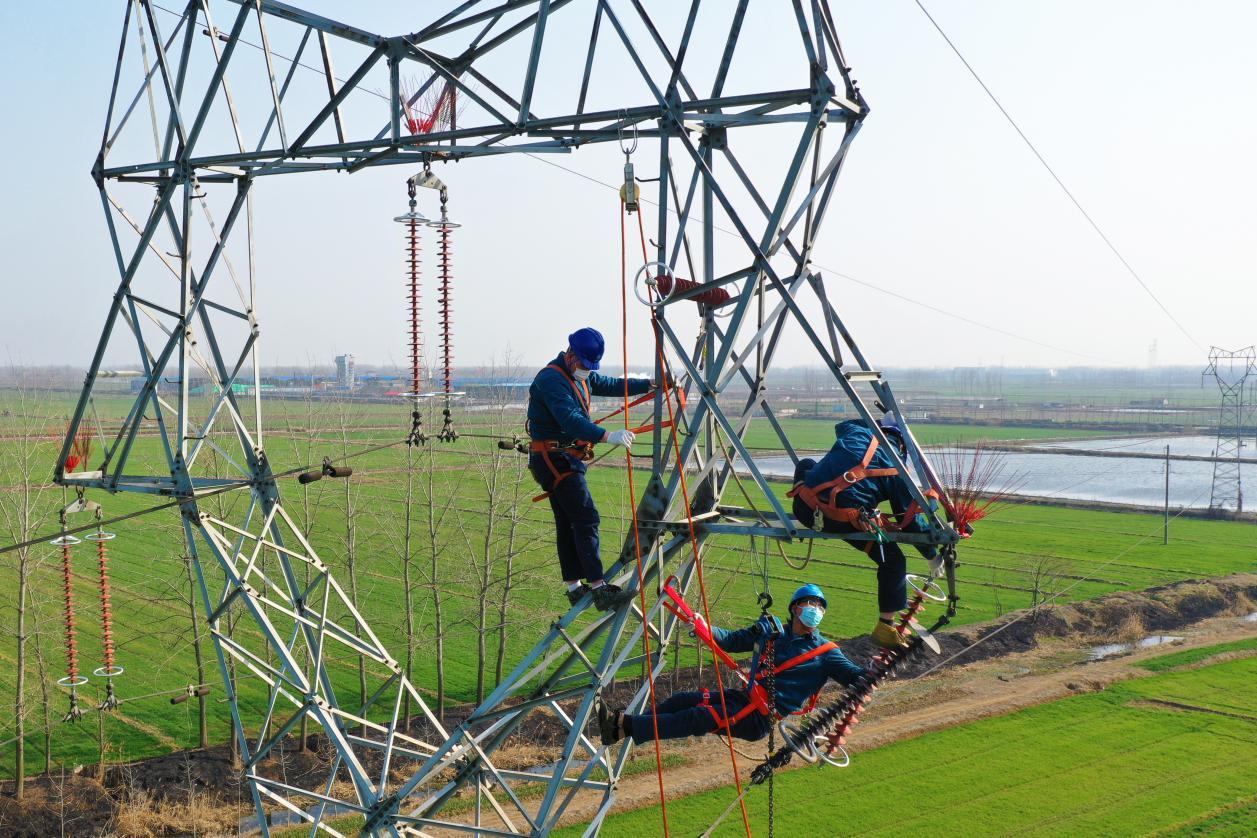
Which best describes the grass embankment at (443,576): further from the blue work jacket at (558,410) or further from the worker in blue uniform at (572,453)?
the blue work jacket at (558,410)

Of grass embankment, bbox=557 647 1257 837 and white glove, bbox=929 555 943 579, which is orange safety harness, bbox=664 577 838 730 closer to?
white glove, bbox=929 555 943 579

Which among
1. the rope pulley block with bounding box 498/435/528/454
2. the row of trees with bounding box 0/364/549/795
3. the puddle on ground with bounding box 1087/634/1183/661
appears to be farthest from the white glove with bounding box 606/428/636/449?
the puddle on ground with bounding box 1087/634/1183/661

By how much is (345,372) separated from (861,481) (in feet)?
62.0

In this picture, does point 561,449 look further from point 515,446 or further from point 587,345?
point 515,446

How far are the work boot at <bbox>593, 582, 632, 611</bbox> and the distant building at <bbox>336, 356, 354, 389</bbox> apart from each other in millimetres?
15394

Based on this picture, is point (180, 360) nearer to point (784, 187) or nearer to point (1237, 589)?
point (784, 187)

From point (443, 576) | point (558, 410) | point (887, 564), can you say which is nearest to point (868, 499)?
point (887, 564)

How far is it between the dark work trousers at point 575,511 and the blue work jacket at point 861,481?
206cm

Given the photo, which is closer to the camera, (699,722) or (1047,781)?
(699,722)

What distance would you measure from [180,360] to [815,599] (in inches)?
263

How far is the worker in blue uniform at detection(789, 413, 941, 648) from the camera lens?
7.83 m

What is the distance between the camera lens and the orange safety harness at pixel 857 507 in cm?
778

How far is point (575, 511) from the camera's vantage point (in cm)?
918

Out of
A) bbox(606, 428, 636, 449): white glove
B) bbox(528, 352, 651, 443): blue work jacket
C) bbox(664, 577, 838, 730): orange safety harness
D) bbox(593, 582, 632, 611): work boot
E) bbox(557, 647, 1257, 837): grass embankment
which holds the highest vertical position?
bbox(528, 352, 651, 443): blue work jacket
